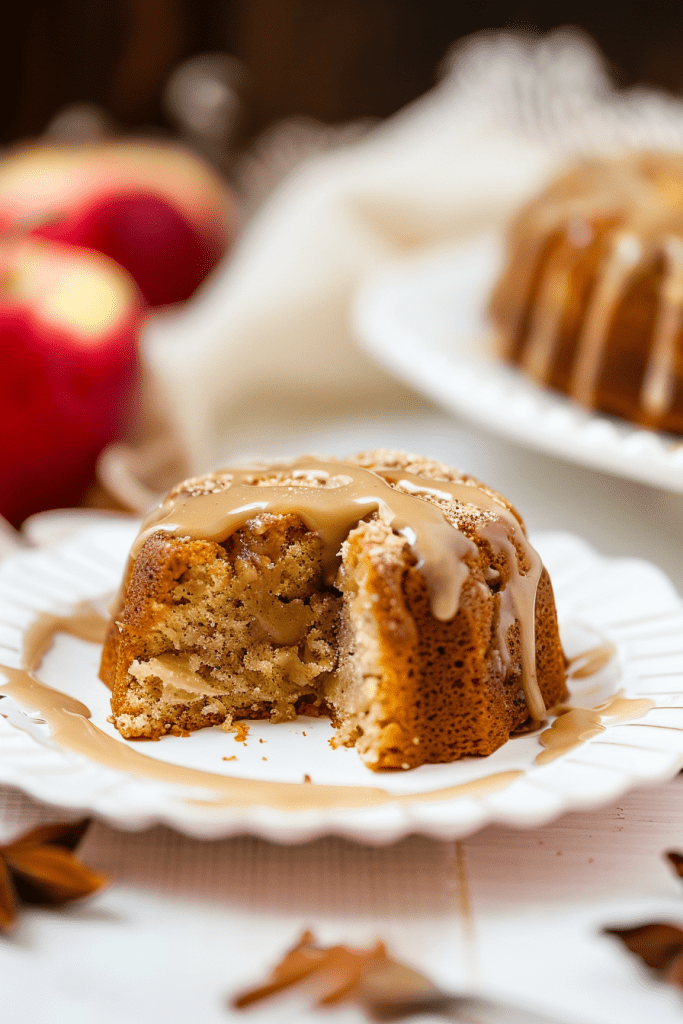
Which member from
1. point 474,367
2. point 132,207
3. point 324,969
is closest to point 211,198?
point 132,207

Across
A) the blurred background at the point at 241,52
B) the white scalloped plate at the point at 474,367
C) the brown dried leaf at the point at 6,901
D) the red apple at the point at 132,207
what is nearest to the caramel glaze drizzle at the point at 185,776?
the brown dried leaf at the point at 6,901

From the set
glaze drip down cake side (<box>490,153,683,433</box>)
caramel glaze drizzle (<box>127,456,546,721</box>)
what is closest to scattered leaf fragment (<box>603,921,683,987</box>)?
caramel glaze drizzle (<box>127,456,546,721</box>)

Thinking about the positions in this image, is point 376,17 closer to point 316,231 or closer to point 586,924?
point 316,231

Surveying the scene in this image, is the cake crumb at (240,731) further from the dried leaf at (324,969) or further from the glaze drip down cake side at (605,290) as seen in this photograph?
the glaze drip down cake side at (605,290)

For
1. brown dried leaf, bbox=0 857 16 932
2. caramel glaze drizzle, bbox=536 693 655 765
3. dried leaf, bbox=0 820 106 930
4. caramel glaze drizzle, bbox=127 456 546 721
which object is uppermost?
caramel glaze drizzle, bbox=127 456 546 721

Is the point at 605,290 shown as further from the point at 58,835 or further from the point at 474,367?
the point at 58,835

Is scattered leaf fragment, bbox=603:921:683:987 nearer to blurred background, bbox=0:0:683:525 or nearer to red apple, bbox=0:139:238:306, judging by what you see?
blurred background, bbox=0:0:683:525

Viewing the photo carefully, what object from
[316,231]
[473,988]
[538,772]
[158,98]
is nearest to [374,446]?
[316,231]
